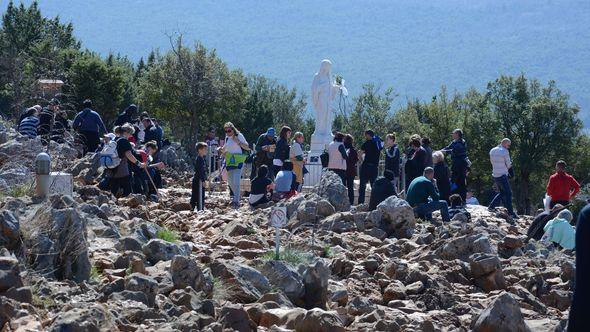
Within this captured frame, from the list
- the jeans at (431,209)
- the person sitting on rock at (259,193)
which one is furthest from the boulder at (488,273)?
the person sitting on rock at (259,193)

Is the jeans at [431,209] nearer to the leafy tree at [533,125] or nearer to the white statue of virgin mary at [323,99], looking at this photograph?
the white statue of virgin mary at [323,99]

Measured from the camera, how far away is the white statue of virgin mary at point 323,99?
31.7m

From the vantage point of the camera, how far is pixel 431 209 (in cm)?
1891

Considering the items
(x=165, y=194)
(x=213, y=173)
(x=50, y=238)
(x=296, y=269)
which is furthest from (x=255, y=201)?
(x=50, y=238)

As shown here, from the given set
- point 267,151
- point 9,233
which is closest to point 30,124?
point 267,151

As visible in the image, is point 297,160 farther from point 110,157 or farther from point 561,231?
point 561,231

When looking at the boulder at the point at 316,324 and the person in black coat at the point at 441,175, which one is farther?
the person in black coat at the point at 441,175

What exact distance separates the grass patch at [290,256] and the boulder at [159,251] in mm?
1082

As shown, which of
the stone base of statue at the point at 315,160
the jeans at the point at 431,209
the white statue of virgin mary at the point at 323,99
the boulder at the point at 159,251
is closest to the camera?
the boulder at the point at 159,251

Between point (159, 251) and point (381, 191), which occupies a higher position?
point (381, 191)

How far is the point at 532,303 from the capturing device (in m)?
13.1

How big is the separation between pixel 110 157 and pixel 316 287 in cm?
869

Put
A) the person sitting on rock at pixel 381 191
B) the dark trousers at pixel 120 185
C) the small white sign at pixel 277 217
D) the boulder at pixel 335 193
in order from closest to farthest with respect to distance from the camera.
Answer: the small white sign at pixel 277 217
the dark trousers at pixel 120 185
the person sitting on rock at pixel 381 191
the boulder at pixel 335 193

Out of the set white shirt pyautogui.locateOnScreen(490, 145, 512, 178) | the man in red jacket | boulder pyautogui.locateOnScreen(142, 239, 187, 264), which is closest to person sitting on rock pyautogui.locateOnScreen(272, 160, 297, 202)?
white shirt pyautogui.locateOnScreen(490, 145, 512, 178)
